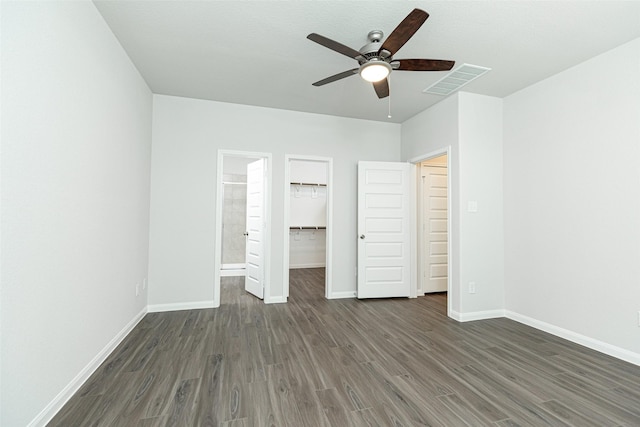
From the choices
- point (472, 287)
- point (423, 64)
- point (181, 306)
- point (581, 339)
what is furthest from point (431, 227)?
point (181, 306)

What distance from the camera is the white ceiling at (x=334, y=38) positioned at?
85.2 inches

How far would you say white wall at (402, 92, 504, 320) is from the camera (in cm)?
355

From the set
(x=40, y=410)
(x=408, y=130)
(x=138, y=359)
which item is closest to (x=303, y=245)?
(x=408, y=130)

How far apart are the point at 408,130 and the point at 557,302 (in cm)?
300

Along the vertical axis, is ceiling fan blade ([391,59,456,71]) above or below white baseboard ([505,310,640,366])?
above

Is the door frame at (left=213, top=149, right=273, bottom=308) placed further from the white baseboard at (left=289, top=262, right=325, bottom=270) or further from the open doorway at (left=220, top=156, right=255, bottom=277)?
the white baseboard at (left=289, top=262, right=325, bottom=270)

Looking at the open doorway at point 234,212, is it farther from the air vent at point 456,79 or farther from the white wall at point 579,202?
the white wall at point 579,202

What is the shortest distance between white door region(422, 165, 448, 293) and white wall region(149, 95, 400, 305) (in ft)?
4.65

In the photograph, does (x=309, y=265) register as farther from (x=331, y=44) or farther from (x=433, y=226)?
(x=331, y=44)

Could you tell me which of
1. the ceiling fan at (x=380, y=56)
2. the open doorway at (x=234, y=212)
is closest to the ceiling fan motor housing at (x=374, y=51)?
the ceiling fan at (x=380, y=56)

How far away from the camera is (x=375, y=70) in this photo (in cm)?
228

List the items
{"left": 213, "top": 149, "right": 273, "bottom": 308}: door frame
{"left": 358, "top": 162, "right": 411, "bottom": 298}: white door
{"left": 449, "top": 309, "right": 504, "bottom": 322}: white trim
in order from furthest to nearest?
{"left": 358, "top": 162, "right": 411, "bottom": 298}: white door
{"left": 213, "top": 149, "right": 273, "bottom": 308}: door frame
{"left": 449, "top": 309, "right": 504, "bottom": 322}: white trim

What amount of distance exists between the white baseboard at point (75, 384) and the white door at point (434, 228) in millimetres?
4119

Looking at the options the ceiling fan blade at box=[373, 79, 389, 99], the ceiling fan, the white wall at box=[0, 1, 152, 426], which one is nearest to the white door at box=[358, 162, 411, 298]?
the ceiling fan blade at box=[373, 79, 389, 99]
